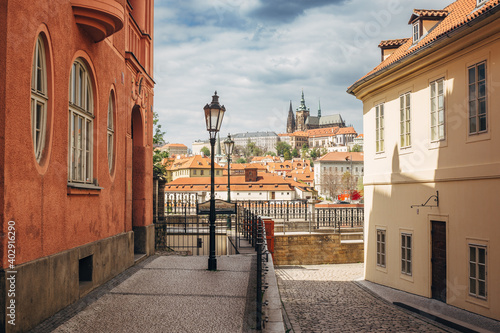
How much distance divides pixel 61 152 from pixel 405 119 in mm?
11097

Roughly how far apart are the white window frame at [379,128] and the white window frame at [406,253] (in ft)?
10.7

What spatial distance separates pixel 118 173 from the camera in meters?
11.6

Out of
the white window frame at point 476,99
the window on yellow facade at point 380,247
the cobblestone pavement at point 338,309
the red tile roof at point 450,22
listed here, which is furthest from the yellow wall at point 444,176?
the cobblestone pavement at point 338,309

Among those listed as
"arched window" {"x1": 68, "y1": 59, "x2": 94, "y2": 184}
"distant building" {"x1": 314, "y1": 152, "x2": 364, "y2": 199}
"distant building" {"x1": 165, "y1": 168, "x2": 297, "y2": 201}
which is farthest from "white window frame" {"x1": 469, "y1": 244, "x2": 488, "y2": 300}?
"distant building" {"x1": 314, "y1": 152, "x2": 364, "y2": 199}

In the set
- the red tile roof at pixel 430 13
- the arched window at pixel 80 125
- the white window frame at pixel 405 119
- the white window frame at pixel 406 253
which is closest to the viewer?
the arched window at pixel 80 125

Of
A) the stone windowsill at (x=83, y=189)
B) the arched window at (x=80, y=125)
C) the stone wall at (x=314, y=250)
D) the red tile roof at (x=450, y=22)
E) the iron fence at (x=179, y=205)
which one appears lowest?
the stone wall at (x=314, y=250)

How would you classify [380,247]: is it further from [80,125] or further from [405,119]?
[80,125]

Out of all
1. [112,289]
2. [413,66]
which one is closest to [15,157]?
[112,289]

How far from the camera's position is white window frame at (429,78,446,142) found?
44.2 feet

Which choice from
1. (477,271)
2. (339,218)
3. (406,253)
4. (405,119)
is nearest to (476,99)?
(405,119)

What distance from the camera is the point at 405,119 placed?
615 inches

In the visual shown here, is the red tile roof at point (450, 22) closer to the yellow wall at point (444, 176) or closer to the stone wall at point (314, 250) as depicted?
the yellow wall at point (444, 176)

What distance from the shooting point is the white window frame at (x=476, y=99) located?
11.5 metres

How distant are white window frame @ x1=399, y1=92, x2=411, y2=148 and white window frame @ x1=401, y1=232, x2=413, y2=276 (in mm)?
2770
